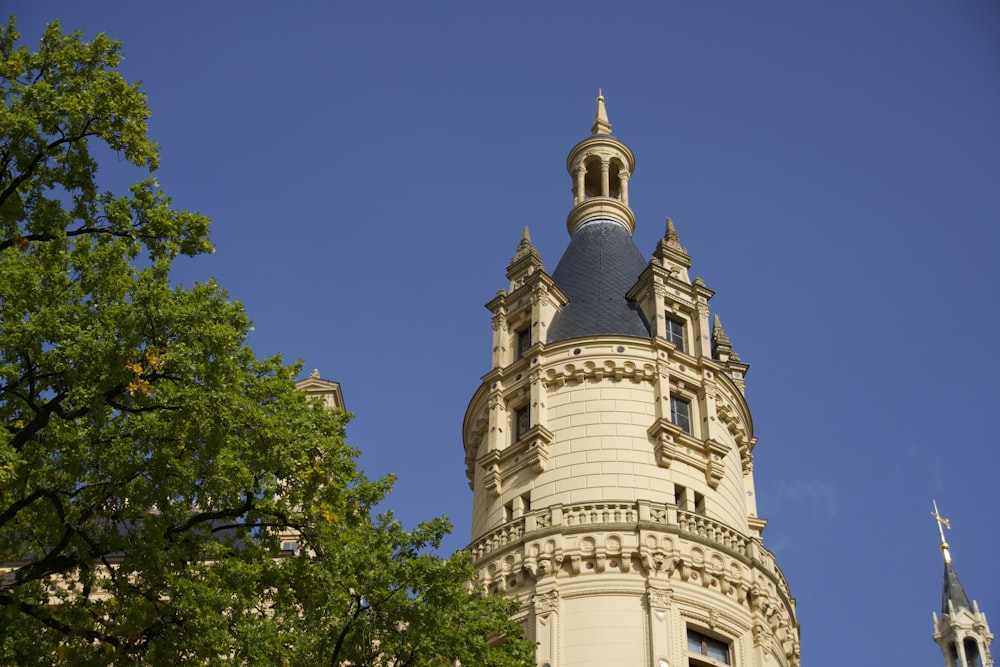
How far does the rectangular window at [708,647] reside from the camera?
106 feet

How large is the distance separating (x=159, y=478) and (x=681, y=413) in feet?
73.7

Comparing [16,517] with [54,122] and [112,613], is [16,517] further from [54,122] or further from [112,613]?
[54,122]

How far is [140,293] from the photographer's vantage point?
20078 mm

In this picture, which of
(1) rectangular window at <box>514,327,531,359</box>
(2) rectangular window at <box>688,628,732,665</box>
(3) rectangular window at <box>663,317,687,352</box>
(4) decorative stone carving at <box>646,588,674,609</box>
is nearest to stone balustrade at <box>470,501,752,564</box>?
(4) decorative stone carving at <box>646,588,674,609</box>

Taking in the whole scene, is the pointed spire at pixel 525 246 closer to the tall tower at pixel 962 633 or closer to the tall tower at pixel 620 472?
the tall tower at pixel 620 472

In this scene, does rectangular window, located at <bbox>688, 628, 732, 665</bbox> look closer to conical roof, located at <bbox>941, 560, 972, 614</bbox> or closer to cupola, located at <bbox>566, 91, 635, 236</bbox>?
cupola, located at <bbox>566, 91, 635, 236</bbox>

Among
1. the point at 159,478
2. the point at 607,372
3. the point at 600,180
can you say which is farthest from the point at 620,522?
the point at 600,180

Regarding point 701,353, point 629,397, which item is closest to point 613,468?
point 629,397

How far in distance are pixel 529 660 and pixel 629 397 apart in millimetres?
16394

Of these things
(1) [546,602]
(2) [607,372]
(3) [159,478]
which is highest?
(2) [607,372]

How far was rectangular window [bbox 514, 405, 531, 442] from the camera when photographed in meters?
38.8

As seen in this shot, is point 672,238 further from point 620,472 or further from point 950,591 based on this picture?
point 950,591

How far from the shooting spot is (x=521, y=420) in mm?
39406

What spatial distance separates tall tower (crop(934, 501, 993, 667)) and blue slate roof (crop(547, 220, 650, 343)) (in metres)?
47.5
